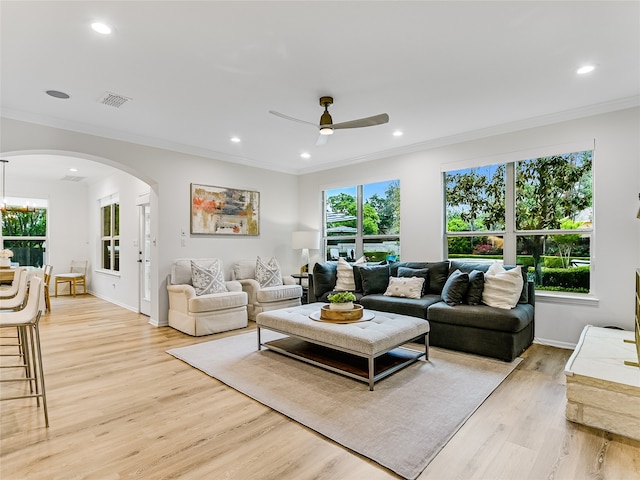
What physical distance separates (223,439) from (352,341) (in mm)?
1200

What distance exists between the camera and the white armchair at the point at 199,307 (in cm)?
456

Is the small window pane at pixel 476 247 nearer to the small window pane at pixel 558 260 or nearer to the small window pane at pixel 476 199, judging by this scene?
the small window pane at pixel 476 199

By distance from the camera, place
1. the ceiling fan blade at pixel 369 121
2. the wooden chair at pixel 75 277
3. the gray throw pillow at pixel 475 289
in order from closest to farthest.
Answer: the ceiling fan blade at pixel 369 121 → the gray throw pillow at pixel 475 289 → the wooden chair at pixel 75 277

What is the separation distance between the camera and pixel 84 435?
87.2 inches

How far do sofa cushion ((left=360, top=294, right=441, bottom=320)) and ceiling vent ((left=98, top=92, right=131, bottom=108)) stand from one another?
358 centimetres

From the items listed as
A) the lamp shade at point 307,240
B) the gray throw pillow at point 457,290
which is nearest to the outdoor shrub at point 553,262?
the gray throw pillow at point 457,290

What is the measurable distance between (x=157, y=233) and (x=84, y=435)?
3281mm

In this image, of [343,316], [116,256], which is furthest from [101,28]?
[116,256]

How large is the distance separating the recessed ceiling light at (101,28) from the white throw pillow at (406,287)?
152 inches

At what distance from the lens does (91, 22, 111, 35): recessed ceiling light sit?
2350 mm

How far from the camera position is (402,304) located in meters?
4.23

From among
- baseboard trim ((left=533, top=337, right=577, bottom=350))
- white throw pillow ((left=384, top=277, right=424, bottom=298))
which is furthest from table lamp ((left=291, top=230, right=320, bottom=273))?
baseboard trim ((left=533, top=337, right=577, bottom=350))

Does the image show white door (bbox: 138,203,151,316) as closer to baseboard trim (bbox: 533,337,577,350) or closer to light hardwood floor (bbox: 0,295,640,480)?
light hardwood floor (bbox: 0,295,640,480)

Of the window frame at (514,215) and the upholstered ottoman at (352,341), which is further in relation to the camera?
the window frame at (514,215)
